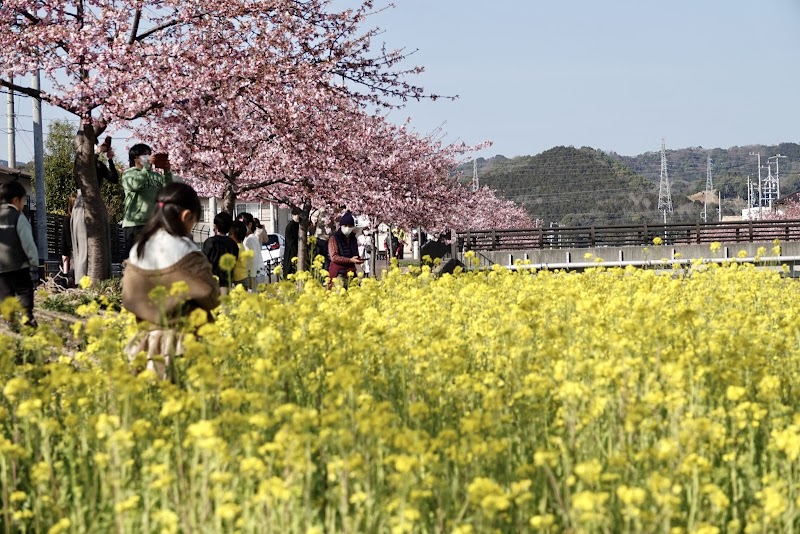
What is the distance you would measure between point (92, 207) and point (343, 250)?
371cm

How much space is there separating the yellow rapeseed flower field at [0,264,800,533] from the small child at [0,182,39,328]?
145 inches

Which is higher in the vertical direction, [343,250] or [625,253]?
[343,250]

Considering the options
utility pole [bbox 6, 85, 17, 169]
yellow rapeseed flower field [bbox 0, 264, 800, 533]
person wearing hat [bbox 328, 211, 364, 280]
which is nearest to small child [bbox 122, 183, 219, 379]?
yellow rapeseed flower field [bbox 0, 264, 800, 533]

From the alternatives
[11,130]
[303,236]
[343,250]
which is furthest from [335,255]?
[11,130]

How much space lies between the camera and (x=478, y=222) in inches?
2990

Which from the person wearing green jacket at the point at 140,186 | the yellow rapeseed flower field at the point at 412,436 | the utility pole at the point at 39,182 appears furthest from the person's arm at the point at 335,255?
the utility pole at the point at 39,182

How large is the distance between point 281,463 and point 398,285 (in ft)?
26.9

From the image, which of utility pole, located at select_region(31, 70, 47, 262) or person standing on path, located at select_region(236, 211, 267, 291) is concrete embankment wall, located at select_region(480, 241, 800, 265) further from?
person standing on path, located at select_region(236, 211, 267, 291)

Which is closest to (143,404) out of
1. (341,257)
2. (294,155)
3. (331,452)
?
(331,452)

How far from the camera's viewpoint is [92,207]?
15.8m

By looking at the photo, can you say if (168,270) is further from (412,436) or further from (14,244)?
(14,244)

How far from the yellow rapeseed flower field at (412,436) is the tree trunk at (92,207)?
859cm

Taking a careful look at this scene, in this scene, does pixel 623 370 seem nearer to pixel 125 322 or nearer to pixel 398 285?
pixel 125 322

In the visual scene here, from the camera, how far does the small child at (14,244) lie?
1032 centimetres
